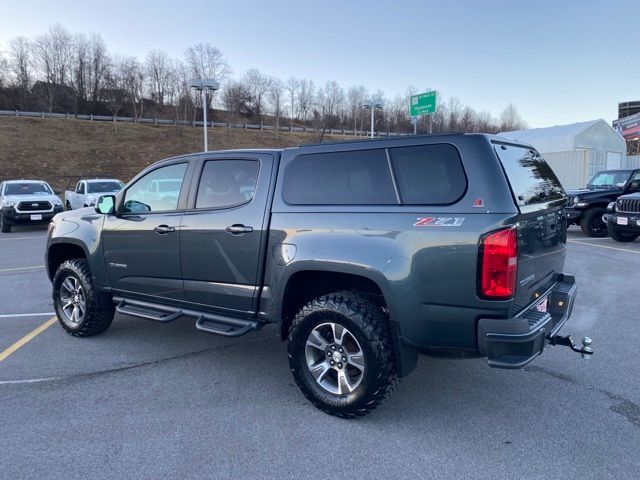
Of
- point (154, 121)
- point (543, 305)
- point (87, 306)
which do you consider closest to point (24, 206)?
point (87, 306)

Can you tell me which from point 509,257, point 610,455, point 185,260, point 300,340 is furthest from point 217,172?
point 610,455

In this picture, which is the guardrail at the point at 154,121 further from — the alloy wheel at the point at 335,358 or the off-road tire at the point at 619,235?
the alloy wheel at the point at 335,358

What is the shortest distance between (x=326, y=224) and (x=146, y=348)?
8.66ft

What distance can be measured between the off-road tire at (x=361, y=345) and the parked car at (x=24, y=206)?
47.8 ft

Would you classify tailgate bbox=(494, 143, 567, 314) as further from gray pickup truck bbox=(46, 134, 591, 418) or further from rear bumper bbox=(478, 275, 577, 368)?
rear bumper bbox=(478, 275, 577, 368)

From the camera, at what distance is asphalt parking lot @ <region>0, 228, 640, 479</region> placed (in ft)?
9.39

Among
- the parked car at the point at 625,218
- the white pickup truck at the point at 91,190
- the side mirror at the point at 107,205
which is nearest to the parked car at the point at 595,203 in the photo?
the parked car at the point at 625,218

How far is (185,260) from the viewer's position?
4.26 m

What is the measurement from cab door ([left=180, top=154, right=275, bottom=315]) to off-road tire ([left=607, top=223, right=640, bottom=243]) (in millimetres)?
10690

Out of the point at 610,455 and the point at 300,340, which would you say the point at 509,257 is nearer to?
the point at 610,455

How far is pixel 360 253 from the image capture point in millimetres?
3262

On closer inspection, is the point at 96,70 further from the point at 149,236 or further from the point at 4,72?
the point at 149,236

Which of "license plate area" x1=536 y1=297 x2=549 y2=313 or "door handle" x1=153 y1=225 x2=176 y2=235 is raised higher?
"door handle" x1=153 y1=225 x2=176 y2=235

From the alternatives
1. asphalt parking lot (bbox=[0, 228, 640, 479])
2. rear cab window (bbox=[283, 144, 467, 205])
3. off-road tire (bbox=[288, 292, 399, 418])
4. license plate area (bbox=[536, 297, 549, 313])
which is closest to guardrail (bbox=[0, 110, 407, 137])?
asphalt parking lot (bbox=[0, 228, 640, 479])
